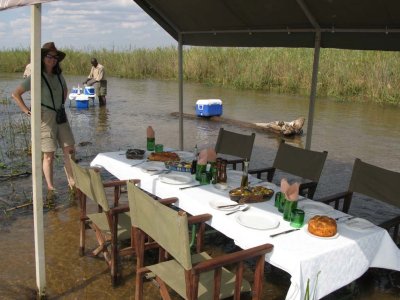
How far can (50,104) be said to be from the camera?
14.8 ft

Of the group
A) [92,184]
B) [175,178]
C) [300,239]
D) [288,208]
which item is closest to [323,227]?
[300,239]

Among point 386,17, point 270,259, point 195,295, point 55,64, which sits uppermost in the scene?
point 386,17

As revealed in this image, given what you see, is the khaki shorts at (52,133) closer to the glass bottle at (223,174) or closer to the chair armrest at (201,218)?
the glass bottle at (223,174)

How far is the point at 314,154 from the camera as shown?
388cm

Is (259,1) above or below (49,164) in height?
above

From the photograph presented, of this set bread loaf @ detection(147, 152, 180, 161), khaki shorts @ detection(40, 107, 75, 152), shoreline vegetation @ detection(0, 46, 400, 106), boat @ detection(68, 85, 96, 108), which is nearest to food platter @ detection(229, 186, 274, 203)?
bread loaf @ detection(147, 152, 180, 161)

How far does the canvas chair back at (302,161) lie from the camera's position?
3.79 m

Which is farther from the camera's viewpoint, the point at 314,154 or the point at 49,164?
the point at 49,164

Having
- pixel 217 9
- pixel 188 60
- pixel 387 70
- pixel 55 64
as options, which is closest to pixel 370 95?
pixel 387 70

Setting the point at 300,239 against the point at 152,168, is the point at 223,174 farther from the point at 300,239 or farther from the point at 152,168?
the point at 300,239

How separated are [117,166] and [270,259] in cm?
196

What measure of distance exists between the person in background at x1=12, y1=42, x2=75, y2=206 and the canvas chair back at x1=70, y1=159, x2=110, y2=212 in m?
1.37

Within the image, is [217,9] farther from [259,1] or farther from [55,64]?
[55,64]

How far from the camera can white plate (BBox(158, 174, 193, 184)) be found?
312 centimetres
